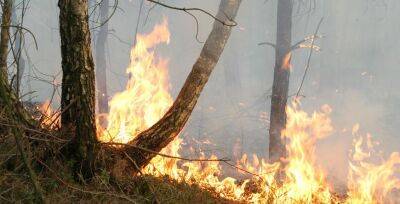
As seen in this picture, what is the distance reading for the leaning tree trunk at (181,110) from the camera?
16.5 ft

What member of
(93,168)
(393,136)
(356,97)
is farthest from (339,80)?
(93,168)

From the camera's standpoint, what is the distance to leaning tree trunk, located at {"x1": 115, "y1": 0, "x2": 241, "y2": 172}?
502 centimetres

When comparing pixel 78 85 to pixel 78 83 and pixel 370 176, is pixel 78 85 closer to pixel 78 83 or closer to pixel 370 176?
pixel 78 83

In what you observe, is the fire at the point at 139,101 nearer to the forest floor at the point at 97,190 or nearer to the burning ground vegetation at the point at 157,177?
the burning ground vegetation at the point at 157,177

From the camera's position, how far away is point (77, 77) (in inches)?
144

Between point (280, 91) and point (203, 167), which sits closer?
point (203, 167)

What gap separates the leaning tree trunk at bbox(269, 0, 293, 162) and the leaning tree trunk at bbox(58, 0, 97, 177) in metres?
6.09

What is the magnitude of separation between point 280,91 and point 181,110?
4.44 m

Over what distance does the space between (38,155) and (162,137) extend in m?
1.68

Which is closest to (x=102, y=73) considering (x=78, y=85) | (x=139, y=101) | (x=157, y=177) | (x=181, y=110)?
(x=139, y=101)

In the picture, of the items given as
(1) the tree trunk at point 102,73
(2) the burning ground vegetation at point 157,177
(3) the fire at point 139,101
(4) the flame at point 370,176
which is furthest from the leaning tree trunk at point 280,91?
(1) the tree trunk at point 102,73

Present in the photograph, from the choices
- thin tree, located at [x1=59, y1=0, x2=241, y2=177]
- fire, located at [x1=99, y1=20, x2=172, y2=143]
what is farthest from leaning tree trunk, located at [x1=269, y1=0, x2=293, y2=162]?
thin tree, located at [x1=59, y1=0, x2=241, y2=177]

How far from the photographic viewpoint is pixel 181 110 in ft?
17.6

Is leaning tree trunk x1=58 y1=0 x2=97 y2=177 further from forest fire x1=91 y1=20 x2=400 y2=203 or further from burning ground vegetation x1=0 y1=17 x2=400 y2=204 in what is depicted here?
forest fire x1=91 y1=20 x2=400 y2=203
